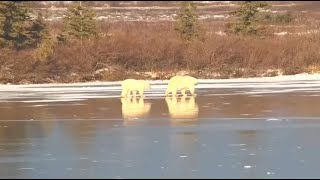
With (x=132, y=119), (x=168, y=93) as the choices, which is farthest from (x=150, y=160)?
(x=168, y=93)

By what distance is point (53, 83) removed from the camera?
25906 millimetres

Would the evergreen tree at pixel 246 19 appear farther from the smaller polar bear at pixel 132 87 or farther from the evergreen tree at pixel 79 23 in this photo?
the smaller polar bear at pixel 132 87

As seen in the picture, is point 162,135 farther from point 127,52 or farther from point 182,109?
point 127,52

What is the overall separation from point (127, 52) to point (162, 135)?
58.0 feet

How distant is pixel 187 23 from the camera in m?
33.5

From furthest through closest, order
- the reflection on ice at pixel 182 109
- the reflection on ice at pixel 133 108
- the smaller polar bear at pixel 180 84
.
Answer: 1. the smaller polar bear at pixel 180 84
2. the reflection on ice at pixel 133 108
3. the reflection on ice at pixel 182 109

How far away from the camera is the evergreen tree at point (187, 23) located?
107 feet

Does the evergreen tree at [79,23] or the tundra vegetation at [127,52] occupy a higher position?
the evergreen tree at [79,23]

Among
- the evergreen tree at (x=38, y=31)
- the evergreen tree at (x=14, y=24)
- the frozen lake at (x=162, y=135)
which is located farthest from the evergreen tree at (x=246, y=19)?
the frozen lake at (x=162, y=135)

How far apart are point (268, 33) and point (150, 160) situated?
26476 millimetres

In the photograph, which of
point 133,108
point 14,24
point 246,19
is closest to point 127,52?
point 14,24

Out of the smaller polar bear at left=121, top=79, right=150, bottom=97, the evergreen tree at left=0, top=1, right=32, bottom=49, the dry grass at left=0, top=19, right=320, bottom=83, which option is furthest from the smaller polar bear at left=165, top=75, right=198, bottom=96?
the evergreen tree at left=0, top=1, right=32, bottom=49

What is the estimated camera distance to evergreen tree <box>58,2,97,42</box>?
3114cm

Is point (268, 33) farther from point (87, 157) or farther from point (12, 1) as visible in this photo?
point (87, 157)
